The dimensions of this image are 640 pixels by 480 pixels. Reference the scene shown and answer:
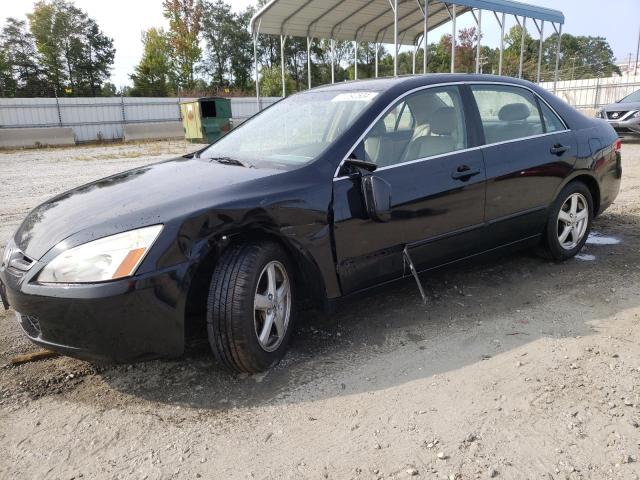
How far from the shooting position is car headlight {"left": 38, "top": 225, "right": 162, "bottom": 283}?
2359mm

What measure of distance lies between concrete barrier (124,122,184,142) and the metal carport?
6688mm

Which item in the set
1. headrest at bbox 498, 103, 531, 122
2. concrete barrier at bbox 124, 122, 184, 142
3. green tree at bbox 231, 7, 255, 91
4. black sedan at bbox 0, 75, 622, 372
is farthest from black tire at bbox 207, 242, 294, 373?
green tree at bbox 231, 7, 255, 91

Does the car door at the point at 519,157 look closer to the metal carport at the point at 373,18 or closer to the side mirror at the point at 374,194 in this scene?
the side mirror at the point at 374,194

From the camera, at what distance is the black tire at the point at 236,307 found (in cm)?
256

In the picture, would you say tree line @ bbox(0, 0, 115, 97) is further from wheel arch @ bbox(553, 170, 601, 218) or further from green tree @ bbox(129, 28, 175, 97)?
wheel arch @ bbox(553, 170, 601, 218)

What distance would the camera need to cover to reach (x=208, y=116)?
59.7ft

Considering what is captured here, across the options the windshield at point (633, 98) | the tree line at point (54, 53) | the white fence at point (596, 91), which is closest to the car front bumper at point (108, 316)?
the windshield at point (633, 98)

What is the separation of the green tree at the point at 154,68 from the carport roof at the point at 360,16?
2369 centimetres

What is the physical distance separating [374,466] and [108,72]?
5175 cm

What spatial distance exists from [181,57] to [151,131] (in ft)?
61.2

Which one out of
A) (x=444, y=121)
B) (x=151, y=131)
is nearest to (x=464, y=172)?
(x=444, y=121)

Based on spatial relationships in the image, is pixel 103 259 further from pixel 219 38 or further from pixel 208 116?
pixel 219 38

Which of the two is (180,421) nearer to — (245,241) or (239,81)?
(245,241)

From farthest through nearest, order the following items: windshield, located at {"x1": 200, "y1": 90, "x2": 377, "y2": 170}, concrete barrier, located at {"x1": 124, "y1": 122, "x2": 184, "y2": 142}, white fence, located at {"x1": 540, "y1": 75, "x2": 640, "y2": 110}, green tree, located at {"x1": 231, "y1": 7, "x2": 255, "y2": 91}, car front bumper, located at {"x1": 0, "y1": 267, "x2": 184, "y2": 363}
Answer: green tree, located at {"x1": 231, "y1": 7, "x2": 255, "y2": 91}, white fence, located at {"x1": 540, "y1": 75, "x2": 640, "y2": 110}, concrete barrier, located at {"x1": 124, "y1": 122, "x2": 184, "y2": 142}, windshield, located at {"x1": 200, "y1": 90, "x2": 377, "y2": 170}, car front bumper, located at {"x1": 0, "y1": 267, "x2": 184, "y2": 363}
